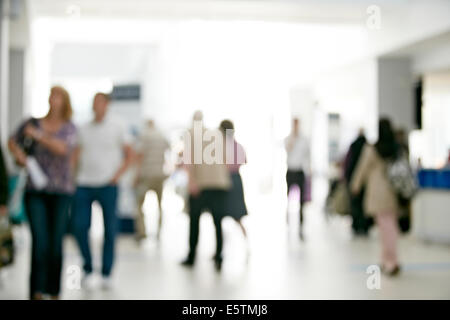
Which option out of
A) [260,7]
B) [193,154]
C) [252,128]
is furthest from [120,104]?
[252,128]

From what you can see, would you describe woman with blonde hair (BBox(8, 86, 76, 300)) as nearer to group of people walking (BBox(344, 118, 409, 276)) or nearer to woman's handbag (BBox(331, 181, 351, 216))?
group of people walking (BBox(344, 118, 409, 276))

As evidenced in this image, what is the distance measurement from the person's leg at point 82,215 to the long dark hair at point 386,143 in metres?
2.59

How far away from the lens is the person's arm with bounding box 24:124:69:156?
4031mm

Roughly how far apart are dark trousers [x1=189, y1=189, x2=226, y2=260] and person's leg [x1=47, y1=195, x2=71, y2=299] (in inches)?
88.5

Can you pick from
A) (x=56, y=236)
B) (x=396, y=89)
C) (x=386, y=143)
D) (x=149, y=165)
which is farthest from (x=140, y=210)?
(x=396, y=89)

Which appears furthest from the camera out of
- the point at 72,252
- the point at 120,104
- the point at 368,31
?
the point at 368,31

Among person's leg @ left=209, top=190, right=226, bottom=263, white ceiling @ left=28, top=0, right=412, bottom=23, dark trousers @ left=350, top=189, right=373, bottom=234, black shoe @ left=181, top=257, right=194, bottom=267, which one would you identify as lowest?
black shoe @ left=181, top=257, right=194, bottom=267

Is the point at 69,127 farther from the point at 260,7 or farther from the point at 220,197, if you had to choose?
the point at 260,7

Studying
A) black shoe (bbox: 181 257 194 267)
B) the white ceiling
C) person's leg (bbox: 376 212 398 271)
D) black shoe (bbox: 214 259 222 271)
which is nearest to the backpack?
person's leg (bbox: 376 212 398 271)

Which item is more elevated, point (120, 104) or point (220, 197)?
point (120, 104)

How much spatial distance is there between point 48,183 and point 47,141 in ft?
0.84

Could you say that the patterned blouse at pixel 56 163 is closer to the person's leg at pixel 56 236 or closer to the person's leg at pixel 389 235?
the person's leg at pixel 56 236

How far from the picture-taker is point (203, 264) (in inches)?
257

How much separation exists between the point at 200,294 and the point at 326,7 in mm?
6428
